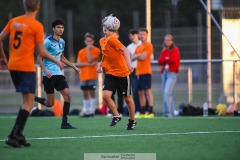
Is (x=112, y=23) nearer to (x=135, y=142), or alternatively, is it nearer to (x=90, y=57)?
(x=135, y=142)

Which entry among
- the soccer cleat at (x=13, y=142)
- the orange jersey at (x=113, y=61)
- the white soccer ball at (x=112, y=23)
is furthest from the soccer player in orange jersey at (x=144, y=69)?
the soccer cleat at (x=13, y=142)

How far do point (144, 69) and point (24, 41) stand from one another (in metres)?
8.43

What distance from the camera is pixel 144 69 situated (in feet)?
57.6

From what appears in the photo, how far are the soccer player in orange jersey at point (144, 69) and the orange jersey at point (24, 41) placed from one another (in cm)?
800

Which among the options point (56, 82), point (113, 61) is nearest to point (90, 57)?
point (56, 82)

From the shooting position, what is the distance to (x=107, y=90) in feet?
39.8

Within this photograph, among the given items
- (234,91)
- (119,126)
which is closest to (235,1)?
(234,91)

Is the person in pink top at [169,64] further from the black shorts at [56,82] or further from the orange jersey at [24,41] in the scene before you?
the orange jersey at [24,41]

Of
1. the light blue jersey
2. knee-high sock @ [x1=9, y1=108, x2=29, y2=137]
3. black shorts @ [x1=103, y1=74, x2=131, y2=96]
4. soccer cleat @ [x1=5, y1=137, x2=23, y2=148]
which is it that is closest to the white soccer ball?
black shorts @ [x1=103, y1=74, x2=131, y2=96]

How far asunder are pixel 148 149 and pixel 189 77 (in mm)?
11494

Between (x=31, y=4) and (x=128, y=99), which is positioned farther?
(x=128, y=99)

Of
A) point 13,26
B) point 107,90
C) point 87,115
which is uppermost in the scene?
point 13,26

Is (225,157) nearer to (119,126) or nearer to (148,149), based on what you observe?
(148,149)

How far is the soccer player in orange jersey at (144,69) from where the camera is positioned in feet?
56.7
